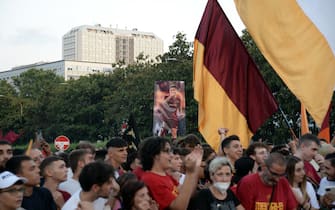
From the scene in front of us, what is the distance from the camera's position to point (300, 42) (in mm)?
10625

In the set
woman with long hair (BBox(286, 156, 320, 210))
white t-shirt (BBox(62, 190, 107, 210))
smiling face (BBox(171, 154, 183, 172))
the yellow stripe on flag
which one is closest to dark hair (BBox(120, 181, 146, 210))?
white t-shirt (BBox(62, 190, 107, 210))

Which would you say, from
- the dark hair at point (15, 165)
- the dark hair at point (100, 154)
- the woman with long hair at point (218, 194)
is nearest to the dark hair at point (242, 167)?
the woman with long hair at point (218, 194)

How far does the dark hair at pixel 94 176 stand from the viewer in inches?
237

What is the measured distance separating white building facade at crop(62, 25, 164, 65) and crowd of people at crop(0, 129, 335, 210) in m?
175

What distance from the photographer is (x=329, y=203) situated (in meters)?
8.21

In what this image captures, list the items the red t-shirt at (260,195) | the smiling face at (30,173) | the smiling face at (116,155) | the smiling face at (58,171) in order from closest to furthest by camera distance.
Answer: the smiling face at (30,173), the red t-shirt at (260,195), the smiling face at (58,171), the smiling face at (116,155)

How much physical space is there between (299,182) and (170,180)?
2042 mm

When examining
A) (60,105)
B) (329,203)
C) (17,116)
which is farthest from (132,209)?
(17,116)

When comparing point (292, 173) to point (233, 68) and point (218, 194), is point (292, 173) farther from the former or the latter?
point (233, 68)

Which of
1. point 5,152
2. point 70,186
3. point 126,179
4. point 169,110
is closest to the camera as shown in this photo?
point 126,179

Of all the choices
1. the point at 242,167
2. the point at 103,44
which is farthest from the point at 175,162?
the point at 103,44

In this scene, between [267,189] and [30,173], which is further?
[267,189]

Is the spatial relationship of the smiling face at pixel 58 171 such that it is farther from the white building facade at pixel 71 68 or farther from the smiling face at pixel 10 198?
the white building facade at pixel 71 68

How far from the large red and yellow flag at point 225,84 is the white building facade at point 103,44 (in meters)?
172
